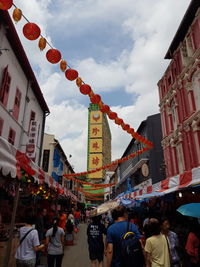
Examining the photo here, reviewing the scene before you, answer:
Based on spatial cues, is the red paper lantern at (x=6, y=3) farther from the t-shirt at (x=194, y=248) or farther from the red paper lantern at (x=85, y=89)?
the t-shirt at (x=194, y=248)

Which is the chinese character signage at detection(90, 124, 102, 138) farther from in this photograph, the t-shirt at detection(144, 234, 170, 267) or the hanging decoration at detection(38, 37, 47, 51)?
the t-shirt at detection(144, 234, 170, 267)

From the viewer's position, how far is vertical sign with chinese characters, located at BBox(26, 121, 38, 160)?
13438 millimetres

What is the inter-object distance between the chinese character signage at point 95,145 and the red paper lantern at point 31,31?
43.2m

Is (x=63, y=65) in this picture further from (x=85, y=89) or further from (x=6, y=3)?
(x=6, y=3)

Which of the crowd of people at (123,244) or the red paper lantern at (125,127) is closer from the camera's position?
the crowd of people at (123,244)

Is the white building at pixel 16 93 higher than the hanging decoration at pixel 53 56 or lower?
higher

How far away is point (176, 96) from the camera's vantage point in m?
15.2

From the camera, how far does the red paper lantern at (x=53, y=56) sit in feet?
19.0

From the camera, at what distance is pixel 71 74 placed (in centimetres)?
659

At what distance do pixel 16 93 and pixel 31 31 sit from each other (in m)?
9.01

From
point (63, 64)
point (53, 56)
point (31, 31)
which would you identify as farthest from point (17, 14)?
point (63, 64)

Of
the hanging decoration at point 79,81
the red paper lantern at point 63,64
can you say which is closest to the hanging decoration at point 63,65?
the red paper lantern at point 63,64

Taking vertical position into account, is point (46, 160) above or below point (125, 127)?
above

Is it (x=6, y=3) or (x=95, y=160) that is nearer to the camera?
(x=6, y=3)
